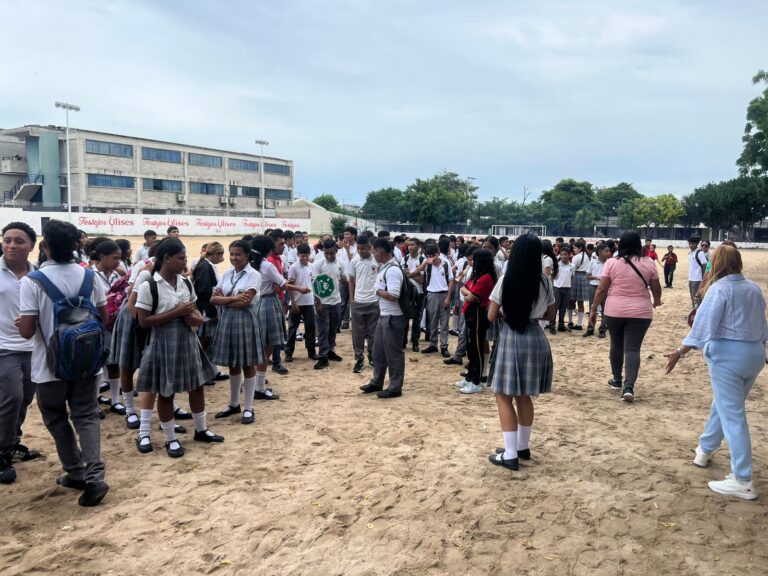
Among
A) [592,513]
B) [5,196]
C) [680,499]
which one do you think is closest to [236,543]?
[592,513]

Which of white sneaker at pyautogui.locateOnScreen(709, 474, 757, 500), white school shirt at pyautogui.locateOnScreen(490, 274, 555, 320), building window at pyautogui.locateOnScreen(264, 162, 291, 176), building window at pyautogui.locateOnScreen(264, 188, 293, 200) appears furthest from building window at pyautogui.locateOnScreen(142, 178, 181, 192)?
white sneaker at pyautogui.locateOnScreen(709, 474, 757, 500)

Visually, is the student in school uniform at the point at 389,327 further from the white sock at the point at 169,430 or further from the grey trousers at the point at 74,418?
the grey trousers at the point at 74,418

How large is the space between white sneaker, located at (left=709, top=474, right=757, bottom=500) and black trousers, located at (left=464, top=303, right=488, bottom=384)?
9.57 feet

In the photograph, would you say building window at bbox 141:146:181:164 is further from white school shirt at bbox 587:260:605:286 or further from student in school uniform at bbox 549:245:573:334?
white school shirt at bbox 587:260:605:286

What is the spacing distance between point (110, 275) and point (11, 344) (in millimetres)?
1943

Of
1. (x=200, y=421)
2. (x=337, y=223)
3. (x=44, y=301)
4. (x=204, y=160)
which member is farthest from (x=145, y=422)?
A: (x=204, y=160)

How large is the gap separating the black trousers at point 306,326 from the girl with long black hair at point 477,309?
8.03ft

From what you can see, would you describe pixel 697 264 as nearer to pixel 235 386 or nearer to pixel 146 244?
pixel 235 386

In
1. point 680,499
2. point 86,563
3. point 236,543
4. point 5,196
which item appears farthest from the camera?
point 5,196

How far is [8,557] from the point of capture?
310cm

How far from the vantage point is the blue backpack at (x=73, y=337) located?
3.46 meters

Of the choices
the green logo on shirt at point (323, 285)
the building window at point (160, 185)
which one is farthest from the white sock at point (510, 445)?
the building window at point (160, 185)

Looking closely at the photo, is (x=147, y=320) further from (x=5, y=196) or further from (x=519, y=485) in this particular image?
(x=5, y=196)

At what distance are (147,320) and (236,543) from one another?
1812 mm
